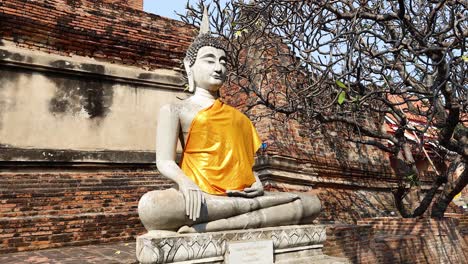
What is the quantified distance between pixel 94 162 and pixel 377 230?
509 centimetres

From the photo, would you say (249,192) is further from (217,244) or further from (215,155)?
(217,244)

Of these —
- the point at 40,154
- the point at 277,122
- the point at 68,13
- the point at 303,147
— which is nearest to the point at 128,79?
the point at 68,13

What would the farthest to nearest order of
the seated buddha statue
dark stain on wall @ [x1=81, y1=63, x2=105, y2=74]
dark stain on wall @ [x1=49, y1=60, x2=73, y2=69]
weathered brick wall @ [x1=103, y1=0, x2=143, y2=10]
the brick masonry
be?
weathered brick wall @ [x1=103, y1=0, x2=143, y2=10] < dark stain on wall @ [x1=81, y1=63, x2=105, y2=74] < dark stain on wall @ [x1=49, y1=60, x2=73, y2=69] < the brick masonry < the seated buddha statue

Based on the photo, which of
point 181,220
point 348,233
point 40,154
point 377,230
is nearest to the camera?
point 181,220

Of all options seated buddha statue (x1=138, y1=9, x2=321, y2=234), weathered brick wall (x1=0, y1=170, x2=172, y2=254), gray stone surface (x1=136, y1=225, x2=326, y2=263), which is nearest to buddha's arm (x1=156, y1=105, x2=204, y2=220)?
seated buddha statue (x1=138, y1=9, x2=321, y2=234)

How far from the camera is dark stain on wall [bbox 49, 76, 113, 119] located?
659 centimetres

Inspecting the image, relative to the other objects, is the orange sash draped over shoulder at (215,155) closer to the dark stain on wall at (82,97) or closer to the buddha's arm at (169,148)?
the buddha's arm at (169,148)

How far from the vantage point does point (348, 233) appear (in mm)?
5469

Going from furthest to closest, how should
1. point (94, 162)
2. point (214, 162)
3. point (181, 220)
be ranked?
point (94, 162) < point (214, 162) < point (181, 220)

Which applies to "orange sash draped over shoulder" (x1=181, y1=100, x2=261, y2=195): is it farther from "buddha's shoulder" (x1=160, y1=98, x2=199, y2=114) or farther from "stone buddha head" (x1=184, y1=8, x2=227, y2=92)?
"stone buddha head" (x1=184, y1=8, x2=227, y2=92)

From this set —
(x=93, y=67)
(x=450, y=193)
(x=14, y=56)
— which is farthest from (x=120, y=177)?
(x=450, y=193)

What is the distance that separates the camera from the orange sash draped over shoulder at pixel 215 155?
3.19 m

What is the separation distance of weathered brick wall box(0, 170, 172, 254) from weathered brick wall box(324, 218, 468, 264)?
9.60ft

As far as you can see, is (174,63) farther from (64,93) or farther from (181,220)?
(181,220)
